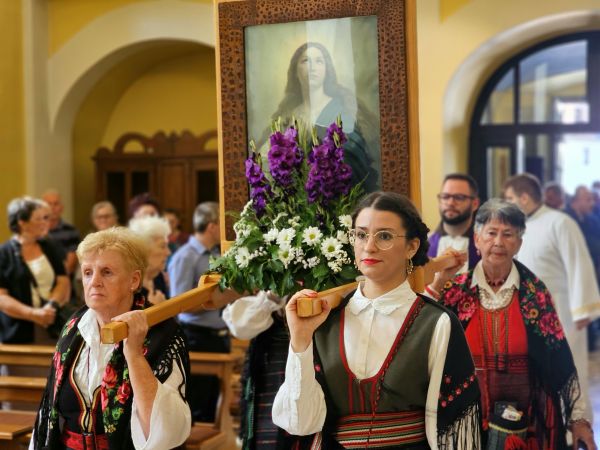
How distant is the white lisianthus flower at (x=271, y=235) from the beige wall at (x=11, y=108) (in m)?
6.56

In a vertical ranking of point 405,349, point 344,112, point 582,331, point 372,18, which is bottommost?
point 582,331

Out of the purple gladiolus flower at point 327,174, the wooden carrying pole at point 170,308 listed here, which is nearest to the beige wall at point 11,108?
the wooden carrying pole at point 170,308

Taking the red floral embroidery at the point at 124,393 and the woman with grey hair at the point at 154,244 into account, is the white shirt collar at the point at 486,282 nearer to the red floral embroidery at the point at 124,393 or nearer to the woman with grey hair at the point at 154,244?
the red floral embroidery at the point at 124,393

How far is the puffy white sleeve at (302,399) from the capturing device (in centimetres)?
267

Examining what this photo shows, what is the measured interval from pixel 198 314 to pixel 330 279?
2970 millimetres

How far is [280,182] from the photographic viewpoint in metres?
3.43

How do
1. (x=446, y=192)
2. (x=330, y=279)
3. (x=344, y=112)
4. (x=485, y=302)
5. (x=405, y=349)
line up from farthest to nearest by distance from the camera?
(x=446, y=192) → (x=485, y=302) → (x=344, y=112) → (x=330, y=279) → (x=405, y=349)

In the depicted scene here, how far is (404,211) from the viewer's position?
279 centimetres

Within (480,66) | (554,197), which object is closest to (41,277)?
(480,66)

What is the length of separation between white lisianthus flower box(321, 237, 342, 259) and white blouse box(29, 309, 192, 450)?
65 centimetres

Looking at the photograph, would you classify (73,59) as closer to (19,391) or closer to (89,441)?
(19,391)

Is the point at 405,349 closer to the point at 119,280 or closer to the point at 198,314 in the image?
the point at 119,280

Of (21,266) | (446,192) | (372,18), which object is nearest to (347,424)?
(372,18)

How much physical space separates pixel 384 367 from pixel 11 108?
7.70 m
